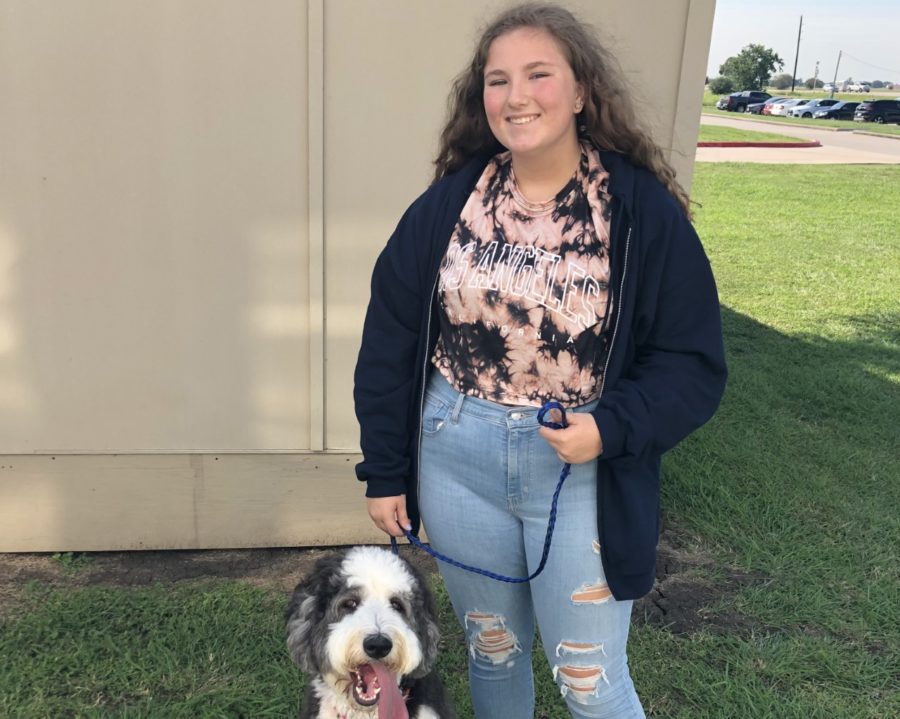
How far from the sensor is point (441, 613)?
3.76 m

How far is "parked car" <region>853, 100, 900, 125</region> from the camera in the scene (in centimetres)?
4572

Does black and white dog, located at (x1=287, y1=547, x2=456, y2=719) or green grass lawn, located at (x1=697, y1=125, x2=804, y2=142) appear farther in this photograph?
green grass lawn, located at (x1=697, y1=125, x2=804, y2=142)

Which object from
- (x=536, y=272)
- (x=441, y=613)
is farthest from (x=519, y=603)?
(x=441, y=613)

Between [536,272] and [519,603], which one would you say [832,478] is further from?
[536,272]

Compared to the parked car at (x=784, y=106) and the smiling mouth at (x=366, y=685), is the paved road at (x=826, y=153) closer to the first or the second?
the smiling mouth at (x=366, y=685)

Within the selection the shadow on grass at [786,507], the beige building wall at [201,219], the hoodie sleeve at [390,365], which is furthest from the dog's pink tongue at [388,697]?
the beige building wall at [201,219]

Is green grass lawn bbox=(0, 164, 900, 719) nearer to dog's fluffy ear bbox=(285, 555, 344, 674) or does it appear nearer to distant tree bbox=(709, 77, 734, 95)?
dog's fluffy ear bbox=(285, 555, 344, 674)

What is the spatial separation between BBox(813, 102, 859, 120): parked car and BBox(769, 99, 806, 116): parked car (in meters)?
2.65

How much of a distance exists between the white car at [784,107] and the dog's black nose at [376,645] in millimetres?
58316

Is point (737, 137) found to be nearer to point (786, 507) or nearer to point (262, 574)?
point (786, 507)

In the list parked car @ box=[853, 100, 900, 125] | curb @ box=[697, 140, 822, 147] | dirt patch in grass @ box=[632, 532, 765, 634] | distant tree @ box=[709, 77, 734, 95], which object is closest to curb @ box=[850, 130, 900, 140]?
curb @ box=[697, 140, 822, 147]

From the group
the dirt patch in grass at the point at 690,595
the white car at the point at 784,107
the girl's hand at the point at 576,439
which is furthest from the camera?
the white car at the point at 784,107

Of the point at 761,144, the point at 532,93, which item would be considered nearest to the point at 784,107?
the point at 761,144

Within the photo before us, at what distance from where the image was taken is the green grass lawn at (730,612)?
10.5 ft
